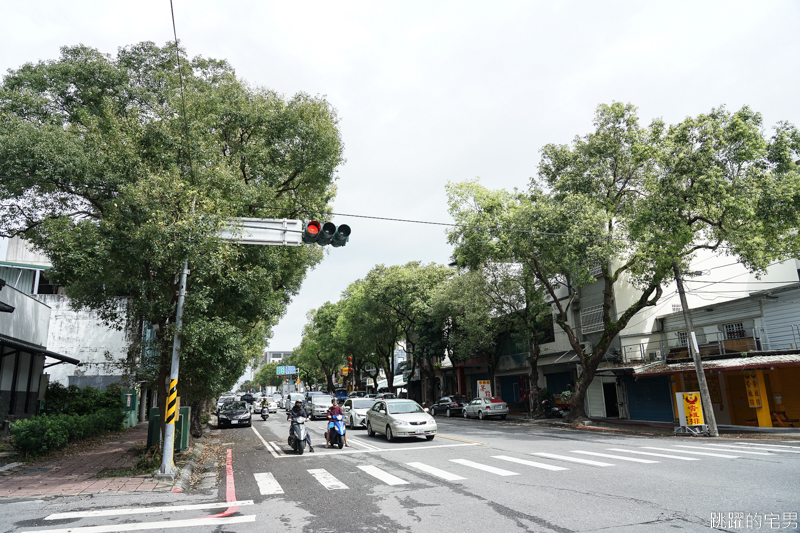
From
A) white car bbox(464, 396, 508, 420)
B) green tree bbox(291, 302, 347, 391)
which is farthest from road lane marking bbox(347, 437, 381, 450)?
green tree bbox(291, 302, 347, 391)

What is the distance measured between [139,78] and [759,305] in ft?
88.8

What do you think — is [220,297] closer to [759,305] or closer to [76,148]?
[76,148]

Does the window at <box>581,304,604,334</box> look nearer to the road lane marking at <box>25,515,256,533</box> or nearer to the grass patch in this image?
the grass patch

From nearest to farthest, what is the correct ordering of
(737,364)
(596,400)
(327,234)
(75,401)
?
(327,234) < (737,364) < (75,401) < (596,400)

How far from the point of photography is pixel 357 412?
83.4 ft

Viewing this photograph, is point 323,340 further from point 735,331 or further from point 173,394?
point 173,394

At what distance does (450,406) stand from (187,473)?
89.9ft

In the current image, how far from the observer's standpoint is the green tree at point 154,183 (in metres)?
12.0

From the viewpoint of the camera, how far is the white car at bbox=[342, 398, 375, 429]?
25.1 m

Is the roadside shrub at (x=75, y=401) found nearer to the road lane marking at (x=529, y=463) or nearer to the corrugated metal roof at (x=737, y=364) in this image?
the road lane marking at (x=529, y=463)

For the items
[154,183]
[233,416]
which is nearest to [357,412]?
[233,416]

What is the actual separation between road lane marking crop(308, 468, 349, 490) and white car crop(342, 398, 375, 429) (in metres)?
12.5

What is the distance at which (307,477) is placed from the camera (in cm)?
1135

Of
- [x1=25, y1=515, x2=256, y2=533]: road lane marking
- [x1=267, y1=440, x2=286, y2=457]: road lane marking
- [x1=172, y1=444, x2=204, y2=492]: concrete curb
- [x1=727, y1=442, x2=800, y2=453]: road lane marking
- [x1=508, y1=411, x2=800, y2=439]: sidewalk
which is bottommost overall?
[x1=508, y1=411, x2=800, y2=439]: sidewalk
